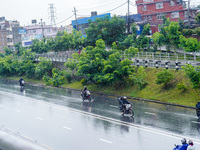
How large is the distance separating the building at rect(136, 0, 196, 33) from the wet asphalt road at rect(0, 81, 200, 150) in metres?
32.1

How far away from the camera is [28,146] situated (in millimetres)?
9461

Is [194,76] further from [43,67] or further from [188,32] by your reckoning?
[43,67]

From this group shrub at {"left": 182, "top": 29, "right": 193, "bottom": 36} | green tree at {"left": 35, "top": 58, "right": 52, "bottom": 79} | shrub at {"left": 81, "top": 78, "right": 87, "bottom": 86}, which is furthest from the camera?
green tree at {"left": 35, "top": 58, "right": 52, "bottom": 79}

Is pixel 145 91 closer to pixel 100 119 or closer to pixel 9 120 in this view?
pixel 100 119

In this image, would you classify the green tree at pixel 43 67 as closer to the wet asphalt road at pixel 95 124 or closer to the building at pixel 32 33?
the wet asphalt road at pixel 95 124

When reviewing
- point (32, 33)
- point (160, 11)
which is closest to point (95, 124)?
point (160, 11)

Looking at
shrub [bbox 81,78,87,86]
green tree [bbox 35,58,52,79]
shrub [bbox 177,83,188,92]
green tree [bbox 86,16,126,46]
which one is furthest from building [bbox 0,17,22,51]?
shrub [bbox 177,83,188,92]

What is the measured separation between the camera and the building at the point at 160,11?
51969 millimetres

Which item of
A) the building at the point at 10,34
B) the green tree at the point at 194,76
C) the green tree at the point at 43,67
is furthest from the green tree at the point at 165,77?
the building at the point at 10,34

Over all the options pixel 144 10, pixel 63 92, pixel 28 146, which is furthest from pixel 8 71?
pixel 28 146

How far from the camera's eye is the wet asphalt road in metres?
14.1

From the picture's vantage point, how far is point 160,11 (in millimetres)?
53750

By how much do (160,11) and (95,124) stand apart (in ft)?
134

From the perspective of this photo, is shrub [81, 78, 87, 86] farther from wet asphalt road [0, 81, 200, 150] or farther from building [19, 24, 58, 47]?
building [19, 24, 58, 47]
